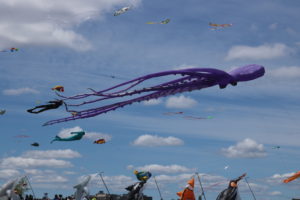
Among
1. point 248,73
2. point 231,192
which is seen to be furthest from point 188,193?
point 248,73

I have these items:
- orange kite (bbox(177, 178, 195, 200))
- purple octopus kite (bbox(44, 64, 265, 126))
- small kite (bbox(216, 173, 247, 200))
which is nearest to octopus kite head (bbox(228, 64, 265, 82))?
purple octopus kite (bbox(44, 64, 265, 126))

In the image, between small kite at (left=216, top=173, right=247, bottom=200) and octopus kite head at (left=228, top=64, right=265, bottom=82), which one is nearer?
octopus kite head at (left=228, top=64, right=265, bottom=82)

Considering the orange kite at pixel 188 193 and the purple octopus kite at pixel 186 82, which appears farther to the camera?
the orange kite at pixel 188 193

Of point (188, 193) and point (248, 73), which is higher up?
point (248, 73)

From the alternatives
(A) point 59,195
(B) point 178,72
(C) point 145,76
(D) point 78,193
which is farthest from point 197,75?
(A) point 59,195

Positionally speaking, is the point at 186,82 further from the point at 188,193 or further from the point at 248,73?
the point at 188,193

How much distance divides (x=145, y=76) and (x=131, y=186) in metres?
22.3

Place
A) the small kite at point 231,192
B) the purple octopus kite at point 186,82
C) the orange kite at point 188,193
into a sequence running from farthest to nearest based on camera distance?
the orange kite at point 188,193 → the small kite at point 231,192 → the purple octopus kite at point 186,82

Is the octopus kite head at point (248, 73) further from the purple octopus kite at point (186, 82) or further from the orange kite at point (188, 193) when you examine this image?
the orange kite at point (188, 193)

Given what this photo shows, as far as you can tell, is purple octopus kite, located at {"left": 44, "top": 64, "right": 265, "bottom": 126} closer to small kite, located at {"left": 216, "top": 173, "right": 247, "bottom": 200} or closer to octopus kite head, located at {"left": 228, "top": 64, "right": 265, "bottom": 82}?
octopus kite head, located at {"left": 228, "top": 64, "right": 265, "bottom": 82}

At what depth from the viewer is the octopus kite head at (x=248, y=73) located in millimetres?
24688

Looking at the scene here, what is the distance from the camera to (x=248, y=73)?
81.3 ft

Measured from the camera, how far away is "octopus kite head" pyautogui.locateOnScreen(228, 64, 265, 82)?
2469cm

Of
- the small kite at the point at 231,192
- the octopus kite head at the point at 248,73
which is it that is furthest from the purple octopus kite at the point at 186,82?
the small kite at the point at 231,192
